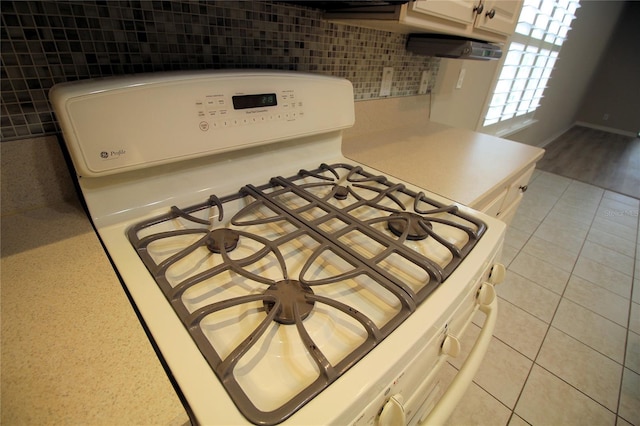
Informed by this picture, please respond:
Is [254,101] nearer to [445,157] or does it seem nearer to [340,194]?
[340,194]

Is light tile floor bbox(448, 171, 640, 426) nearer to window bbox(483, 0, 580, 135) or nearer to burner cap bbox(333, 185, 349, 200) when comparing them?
window bbox(483, 0, 580, 135)

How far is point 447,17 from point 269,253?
2.70ft

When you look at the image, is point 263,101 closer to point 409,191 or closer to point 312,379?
point 409,191

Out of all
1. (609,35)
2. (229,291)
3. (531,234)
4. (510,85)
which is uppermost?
(609,35)

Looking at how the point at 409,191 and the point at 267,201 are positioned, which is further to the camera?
the point at 409,191

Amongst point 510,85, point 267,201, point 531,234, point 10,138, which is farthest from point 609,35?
point 10,138

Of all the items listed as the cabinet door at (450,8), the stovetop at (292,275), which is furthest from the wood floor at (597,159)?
the stovetop at (292,275)

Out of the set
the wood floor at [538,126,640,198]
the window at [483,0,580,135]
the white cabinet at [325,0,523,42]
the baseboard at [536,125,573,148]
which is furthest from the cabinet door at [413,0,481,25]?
the baseboard at [536,125,573,148]

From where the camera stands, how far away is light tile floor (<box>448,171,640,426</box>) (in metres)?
1.21

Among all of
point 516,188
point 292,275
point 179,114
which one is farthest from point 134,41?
point 516,188

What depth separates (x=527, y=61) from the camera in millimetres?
2469

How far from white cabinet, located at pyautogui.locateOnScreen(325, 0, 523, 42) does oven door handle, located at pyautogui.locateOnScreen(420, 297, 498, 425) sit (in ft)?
2.33

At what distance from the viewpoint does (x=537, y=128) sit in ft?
12.0

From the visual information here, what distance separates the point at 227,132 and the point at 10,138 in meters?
0.36
